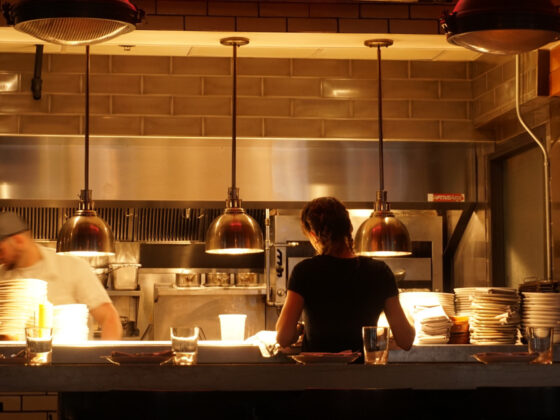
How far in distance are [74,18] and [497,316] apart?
2570mm

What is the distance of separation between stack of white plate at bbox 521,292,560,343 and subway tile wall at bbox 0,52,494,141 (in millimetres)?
1836

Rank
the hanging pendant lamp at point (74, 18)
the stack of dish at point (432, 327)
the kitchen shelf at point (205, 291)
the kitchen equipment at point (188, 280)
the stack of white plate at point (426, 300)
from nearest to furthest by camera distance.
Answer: the hanging pendant lamp at point (74, 18)
the stack of dish at point (432, 327)
the stack of white plate at point (426, 300)
the kitchen shelf at point (205, 291)
the kitchen equipment at point (188, 280)

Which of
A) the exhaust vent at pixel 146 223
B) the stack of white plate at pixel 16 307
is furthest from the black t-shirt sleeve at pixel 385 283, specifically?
the exhaust vent at pixel 146 223

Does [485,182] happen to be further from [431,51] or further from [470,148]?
[431,51]

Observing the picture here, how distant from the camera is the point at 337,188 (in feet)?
21.6

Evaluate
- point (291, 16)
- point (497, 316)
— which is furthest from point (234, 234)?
point (497, 316)

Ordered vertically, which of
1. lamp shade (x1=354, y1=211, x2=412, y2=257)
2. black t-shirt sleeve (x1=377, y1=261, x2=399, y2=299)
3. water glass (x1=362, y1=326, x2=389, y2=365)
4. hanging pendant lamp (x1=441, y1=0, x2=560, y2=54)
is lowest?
water glass (x1=362, y1=326, x2=389, y2=365)

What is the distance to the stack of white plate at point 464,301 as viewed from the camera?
16.7 ft

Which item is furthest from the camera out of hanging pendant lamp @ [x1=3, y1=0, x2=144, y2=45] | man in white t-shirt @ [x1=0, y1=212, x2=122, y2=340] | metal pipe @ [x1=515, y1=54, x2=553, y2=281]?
metal pipe @ [x1=515, y1=54, x2=553, y2=281]

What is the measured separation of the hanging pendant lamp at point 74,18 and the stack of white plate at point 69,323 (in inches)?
57.8

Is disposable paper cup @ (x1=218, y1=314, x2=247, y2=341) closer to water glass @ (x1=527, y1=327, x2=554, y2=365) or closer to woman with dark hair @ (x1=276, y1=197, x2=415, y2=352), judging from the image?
woman with dark hair @ (x1=276, y1=197, x2=415, y2=352)

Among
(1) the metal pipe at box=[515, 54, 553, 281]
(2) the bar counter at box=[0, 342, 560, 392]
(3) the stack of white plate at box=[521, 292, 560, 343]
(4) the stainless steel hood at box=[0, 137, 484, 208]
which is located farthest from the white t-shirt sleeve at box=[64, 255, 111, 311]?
(2) the bar counter at box=[0, 342, 560, 392]

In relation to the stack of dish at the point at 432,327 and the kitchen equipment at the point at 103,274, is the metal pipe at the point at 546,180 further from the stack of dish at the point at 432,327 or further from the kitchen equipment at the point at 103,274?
the kitchen equipment at the point at 103,274

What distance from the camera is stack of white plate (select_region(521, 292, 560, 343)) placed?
4.72m
